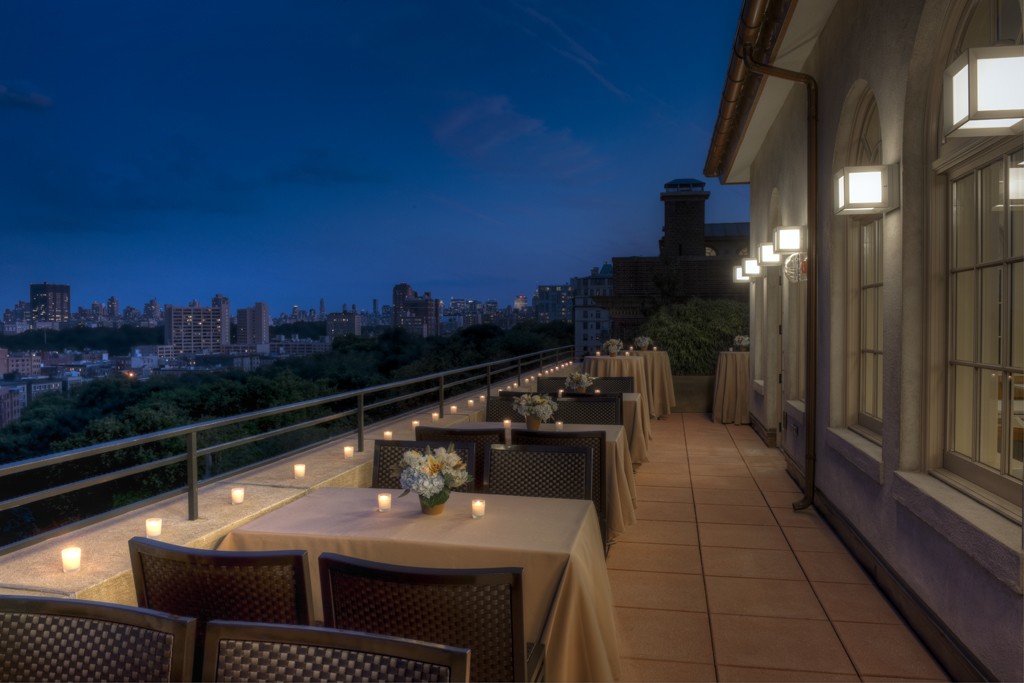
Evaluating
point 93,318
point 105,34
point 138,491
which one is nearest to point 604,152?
point 93,318

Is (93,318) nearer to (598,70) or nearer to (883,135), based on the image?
(883,135)

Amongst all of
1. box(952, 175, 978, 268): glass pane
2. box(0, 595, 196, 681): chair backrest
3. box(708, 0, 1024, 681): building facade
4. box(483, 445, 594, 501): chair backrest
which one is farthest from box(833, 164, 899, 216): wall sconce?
box(0, 595, 196, 681): chair backrest

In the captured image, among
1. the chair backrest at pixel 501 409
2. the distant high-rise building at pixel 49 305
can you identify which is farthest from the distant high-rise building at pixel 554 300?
the chair backrest at pixel 501 409

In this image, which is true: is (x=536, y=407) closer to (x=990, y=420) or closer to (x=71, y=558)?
(x=990, y=420)

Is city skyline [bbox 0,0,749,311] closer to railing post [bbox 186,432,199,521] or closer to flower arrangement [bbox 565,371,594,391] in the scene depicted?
flower arrangement [bbox 565,371,594,391]

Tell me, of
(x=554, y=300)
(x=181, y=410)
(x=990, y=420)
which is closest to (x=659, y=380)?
(x=990, y=420)

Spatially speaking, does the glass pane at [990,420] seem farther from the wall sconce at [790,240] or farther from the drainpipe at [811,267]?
the wall sconce at [790,240]

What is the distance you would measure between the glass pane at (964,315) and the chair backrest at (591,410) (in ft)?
8.08

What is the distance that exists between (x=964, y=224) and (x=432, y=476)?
2.46 metres

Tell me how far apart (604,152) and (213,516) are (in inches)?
1704

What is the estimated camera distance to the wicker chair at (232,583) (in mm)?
1667

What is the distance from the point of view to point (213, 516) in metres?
2.65

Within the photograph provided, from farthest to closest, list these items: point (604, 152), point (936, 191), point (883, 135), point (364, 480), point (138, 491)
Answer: point (604, 152)
point (138, 491)
point (364, 480)
point (883, 135)
point (936, 191)

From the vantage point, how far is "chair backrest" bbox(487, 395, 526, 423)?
16.8ft
